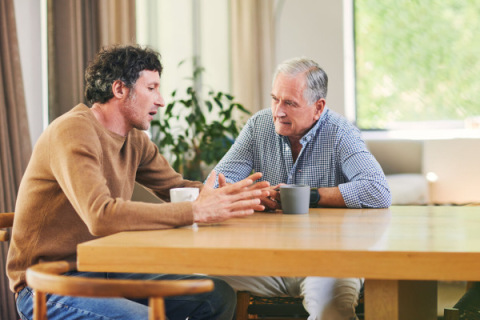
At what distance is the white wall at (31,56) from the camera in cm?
340

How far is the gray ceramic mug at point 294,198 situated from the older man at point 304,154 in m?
0.19

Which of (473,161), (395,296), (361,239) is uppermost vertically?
(361,239)

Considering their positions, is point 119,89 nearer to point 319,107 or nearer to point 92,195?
point 92,195

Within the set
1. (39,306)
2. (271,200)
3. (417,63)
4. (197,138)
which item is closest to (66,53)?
(197,138)

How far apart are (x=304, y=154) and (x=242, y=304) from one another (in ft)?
2.07

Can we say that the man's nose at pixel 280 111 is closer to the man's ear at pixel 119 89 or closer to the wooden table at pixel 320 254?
the man's ear at pixel 119 89

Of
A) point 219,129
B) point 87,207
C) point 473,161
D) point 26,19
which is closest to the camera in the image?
point 87,207

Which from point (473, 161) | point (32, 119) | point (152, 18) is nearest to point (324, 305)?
point (32, 119)

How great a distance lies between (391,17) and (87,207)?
5444 mm

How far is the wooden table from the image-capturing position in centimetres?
125

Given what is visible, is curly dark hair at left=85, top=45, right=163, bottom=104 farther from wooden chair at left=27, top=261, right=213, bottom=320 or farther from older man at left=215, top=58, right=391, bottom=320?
wooden chair at left=27, top=261, right=213, bottom=320

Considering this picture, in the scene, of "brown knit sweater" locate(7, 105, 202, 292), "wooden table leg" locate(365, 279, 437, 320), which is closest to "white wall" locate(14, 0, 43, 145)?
"brown knit sweater" locate(7, 105, 202, 292)

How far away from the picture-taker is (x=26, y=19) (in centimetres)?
345

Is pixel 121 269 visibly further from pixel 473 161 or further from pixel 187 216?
pixel 473 161
